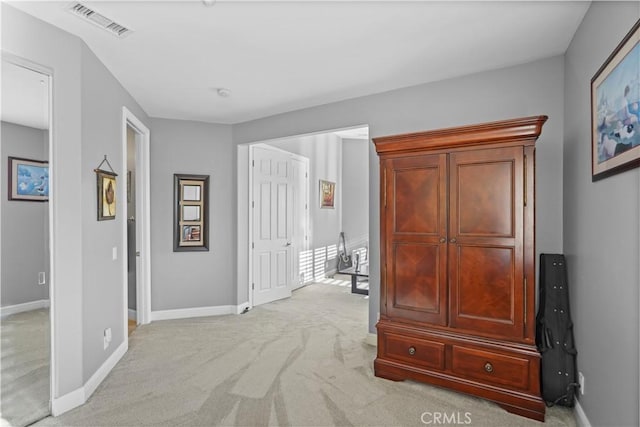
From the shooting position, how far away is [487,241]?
2.48 m

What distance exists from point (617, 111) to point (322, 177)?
5.73 metres

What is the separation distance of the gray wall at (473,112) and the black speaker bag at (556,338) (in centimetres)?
35

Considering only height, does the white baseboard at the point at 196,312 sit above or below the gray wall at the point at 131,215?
below

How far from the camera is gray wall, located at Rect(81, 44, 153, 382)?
2.58m

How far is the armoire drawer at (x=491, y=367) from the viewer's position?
2344 mm

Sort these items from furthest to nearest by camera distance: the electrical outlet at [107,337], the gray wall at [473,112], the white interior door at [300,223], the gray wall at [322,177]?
1. the gray wall at [322,177]
2. the white interior door at [300,223]
3. the electrical outlet at [107,337]
4. the gray wall at [473,112]

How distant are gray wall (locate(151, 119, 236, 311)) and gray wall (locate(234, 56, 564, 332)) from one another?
4.06ft

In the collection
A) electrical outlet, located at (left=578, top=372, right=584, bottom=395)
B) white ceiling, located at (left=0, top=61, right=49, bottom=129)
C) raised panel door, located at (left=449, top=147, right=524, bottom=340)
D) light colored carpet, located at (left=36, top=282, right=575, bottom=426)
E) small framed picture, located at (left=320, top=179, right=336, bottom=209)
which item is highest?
white ceiling, located at (left=0, top=61, right=49, bottom=129)

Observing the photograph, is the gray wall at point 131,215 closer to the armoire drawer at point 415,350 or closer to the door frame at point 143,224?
the door frame at point 143,224

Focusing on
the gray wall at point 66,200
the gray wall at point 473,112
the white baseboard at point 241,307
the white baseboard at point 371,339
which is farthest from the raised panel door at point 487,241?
the white baseboard at point 241,307

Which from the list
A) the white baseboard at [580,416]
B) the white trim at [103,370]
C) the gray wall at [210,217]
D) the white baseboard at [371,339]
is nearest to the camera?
the white baseboard at [580,416]

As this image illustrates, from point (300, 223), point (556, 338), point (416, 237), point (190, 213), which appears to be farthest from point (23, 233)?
point (300, 223)

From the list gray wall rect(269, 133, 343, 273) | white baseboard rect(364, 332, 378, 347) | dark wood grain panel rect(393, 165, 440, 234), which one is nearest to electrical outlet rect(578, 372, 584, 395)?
dark wood grain panel rect(393, 165, 440, 234)

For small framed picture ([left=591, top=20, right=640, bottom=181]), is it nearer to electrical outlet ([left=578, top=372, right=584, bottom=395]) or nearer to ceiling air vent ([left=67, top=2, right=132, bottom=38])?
electrical outlet ([left=578, top=372, right=584, bottom=395])
